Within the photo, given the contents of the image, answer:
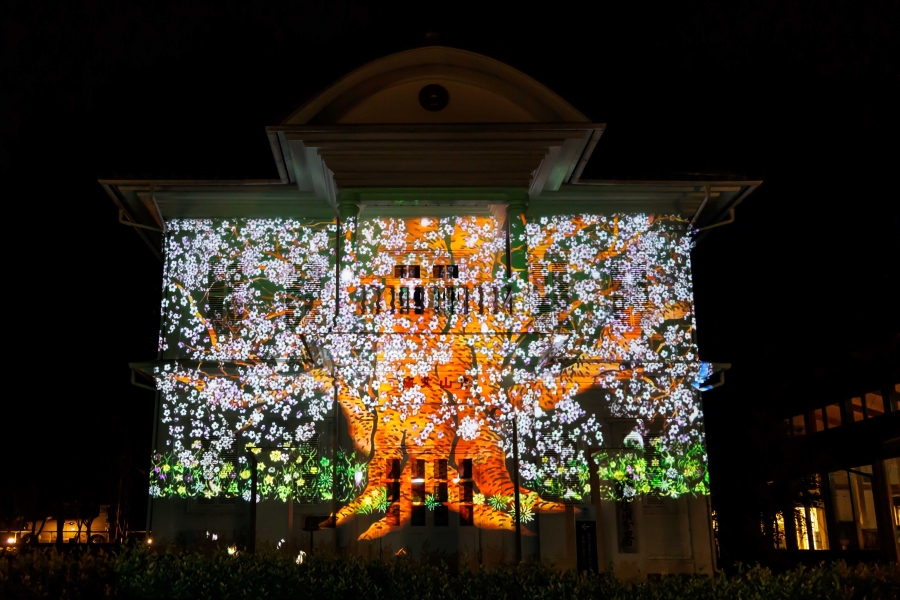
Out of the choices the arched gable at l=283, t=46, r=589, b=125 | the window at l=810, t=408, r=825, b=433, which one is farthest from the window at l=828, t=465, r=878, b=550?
the arched gable at l=283, t=46, r=589, b=125

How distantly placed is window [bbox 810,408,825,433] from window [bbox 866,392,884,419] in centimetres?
314

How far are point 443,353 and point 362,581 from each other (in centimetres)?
588

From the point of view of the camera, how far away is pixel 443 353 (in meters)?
13.7

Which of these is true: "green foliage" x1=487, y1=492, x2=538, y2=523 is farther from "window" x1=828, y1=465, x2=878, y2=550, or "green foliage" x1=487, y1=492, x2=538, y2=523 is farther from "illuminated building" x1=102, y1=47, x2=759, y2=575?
"window" x1=828, y1=465, x2=878, y2=550

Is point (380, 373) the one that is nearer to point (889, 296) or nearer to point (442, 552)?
point (442, 552)

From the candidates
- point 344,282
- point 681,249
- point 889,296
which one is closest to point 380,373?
point 344,282

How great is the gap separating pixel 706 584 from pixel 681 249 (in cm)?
756

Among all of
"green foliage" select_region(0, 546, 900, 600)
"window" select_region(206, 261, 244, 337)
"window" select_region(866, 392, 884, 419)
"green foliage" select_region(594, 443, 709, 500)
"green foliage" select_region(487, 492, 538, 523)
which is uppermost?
"window" select_region(206, 261, 244, 337)

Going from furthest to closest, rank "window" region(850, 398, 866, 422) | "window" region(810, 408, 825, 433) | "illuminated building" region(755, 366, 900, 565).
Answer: "window" region(810, 408, 825, 433) → "window" region(850, 398, 866, 422) → "illuminated building" region(755, 366, 900, 565)

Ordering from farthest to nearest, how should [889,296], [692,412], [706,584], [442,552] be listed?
[889,296] < [692,412] < [442,552] < [706,584]

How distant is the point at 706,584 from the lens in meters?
8.13

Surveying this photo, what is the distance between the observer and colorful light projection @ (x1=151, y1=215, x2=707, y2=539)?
13406mm

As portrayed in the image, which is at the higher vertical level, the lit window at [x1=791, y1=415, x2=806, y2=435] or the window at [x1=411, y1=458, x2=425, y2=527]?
the lit window at [x1=791, y1=415, x2=806, y2=435]

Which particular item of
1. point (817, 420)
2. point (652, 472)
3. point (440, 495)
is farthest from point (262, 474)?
point (817, 420)
